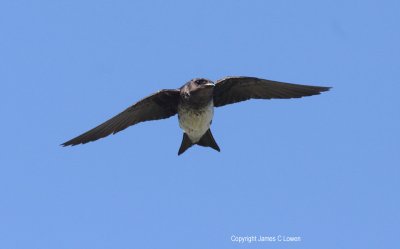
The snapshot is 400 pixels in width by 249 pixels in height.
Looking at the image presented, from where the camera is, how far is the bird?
17234 millimetres

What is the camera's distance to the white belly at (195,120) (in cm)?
1673

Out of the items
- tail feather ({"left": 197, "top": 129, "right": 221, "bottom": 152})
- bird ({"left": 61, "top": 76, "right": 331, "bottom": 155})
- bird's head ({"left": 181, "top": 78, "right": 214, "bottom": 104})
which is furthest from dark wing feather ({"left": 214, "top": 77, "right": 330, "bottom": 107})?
bird's head ({"left": 181, "top": 78, "right": 214, "bottom": 104})

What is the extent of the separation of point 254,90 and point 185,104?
5.53 feet

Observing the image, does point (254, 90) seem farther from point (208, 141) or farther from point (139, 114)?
point (139, 114)

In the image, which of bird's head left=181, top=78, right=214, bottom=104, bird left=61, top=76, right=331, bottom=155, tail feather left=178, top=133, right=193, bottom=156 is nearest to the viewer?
bird's head left=181, top=78, right=214, bottom=104

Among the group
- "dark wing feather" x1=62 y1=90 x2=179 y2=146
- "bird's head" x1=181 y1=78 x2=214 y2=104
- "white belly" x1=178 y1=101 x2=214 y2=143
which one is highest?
"dark wing feather" x1=62 y1=90 x2=179 y2=146

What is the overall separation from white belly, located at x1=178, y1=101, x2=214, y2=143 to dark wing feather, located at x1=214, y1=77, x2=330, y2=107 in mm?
730

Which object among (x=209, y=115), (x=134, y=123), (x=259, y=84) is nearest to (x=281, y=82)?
(x=259, y=84)

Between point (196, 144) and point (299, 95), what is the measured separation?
7.70 feet

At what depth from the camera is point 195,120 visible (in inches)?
661

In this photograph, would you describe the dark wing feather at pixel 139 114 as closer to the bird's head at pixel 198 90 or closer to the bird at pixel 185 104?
the bird at pixel 185 104

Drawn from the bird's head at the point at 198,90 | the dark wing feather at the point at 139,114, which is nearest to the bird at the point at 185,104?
the dark wing feather at the point at 139,114

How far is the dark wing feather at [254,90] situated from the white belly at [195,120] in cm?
73

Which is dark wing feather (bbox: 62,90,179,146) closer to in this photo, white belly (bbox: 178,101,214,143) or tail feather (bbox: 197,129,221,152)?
white belly (bbox: 178,101,214,143)
